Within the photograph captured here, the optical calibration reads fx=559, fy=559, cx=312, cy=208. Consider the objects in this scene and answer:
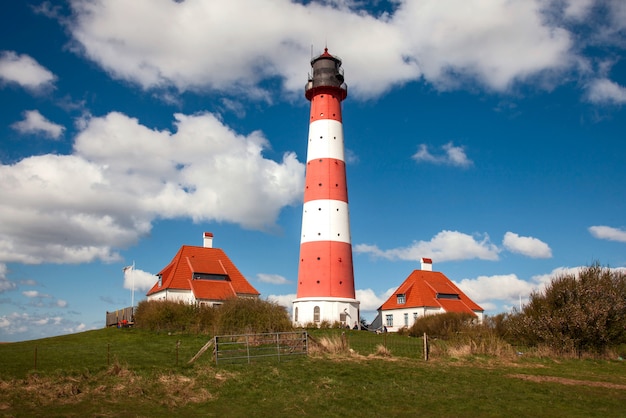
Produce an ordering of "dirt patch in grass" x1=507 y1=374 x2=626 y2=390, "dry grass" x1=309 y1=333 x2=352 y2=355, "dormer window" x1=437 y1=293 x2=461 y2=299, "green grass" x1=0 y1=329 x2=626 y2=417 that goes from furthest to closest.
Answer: "dormer window" x1=437 y1=293 x2=461 y2=299, "dry grass" x1=309 y1=333 x2=352 y2=355, "dirt patch in grass" x1=507 y1=374 x2=626 y2=390, "green grass" x1=0 y1=329 x2=626 y2=417

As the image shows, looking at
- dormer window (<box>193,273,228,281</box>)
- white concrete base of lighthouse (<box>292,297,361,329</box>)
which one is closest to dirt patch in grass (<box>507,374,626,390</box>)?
white concrete base of lighthouse (<box>292,297,361,329</box>)

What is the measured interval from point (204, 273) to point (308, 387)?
101 feet

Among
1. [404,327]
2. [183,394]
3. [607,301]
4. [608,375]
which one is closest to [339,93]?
[404,327]

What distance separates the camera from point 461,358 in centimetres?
2456

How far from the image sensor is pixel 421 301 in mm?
51406

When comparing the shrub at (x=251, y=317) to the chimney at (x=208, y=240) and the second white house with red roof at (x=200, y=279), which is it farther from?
the chimney at (x=208, y=240)

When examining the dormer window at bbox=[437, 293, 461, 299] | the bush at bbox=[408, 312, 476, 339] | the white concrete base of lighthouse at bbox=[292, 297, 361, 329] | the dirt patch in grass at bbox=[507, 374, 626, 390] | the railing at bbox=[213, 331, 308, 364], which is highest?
the dormer window at bbox=[437, 293, 461, 299]

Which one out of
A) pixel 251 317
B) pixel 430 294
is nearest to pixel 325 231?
pixel 251 317

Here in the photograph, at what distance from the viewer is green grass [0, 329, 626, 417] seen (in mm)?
15273

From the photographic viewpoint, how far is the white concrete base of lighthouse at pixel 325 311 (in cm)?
4066

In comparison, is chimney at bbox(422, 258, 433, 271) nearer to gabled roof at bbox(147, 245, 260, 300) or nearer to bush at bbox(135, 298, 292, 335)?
gabled roof at bbox(147, 245, 260, 300)

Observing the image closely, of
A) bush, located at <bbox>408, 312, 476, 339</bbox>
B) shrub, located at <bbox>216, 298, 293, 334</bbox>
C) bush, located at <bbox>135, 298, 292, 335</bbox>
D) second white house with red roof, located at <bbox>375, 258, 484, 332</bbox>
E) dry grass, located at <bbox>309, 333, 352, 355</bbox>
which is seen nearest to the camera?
dry grass, located at <bbox>309, 333, 352, 355</bbox>

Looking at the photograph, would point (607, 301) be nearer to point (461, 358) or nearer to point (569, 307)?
point (569, 307)

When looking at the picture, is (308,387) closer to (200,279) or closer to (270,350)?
(270,350)
